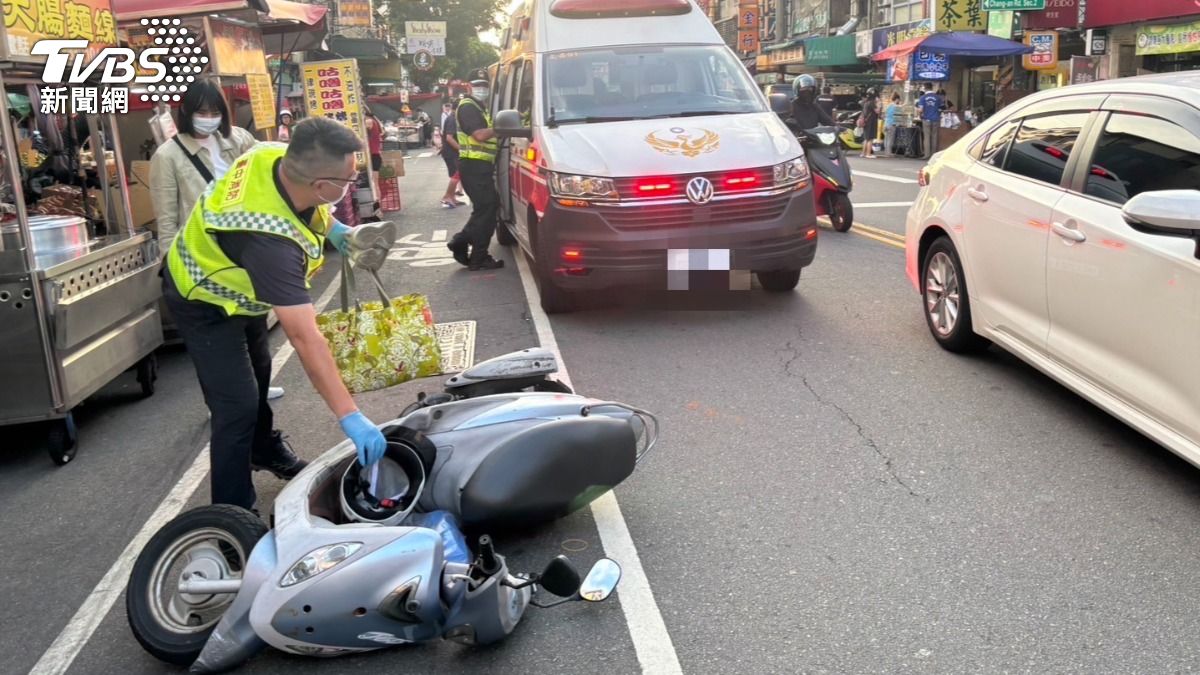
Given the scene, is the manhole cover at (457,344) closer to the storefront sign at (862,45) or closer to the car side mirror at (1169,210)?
the car side mirror at (1169,210)

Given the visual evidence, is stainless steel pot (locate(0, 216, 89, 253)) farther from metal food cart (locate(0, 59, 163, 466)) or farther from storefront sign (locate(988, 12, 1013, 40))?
storefront sign (locate(988, 12, 1013, 40))

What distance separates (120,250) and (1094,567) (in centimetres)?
559

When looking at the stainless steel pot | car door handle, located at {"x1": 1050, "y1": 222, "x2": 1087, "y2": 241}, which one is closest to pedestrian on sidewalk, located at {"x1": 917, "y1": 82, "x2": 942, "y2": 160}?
car door handle, located at {"x1": 1050, "y1": 222, "x2": 1087, "y2": 241}

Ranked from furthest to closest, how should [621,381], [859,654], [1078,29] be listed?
[1078,29] → [621,381] → [859,654]

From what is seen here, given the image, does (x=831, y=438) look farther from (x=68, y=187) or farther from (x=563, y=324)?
(x=68, y=187)

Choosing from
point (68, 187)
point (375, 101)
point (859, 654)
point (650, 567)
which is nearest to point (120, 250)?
point (68, 187)

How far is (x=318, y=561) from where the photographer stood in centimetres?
323

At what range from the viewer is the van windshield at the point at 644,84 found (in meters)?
8.23

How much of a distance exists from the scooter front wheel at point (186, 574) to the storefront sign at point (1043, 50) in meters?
24.6

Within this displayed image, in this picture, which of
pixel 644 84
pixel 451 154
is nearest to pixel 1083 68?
pixel 451 154

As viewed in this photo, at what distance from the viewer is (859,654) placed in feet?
11.0

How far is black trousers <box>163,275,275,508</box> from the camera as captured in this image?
13.4 ft

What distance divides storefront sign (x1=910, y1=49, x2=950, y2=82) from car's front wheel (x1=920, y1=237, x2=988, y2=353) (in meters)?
20.0

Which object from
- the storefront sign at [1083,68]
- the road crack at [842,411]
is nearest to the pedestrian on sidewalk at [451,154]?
the road crack at [842,411]
